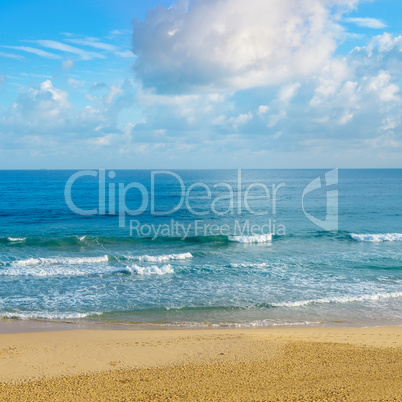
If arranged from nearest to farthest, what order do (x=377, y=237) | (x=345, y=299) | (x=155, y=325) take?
(x=155, y=325) < (x=345, y=299) < (x=377, y=237)

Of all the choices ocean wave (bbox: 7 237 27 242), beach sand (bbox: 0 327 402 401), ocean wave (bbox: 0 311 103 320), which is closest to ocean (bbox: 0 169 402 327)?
ocean wave (bbox: 0 311 103 320)

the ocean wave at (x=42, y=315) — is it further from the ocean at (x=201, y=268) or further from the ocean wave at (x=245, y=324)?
the ocean wave at (x=245, y=324)

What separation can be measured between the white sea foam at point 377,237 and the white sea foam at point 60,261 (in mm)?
22235

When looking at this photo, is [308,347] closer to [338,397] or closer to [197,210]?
[338,397]

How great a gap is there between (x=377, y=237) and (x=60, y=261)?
27074 mm

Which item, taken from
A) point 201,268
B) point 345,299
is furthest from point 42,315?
point 345,299

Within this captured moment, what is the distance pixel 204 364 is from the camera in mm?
10352

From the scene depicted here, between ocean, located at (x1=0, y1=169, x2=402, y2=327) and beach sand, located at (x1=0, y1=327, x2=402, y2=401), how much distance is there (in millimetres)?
2077

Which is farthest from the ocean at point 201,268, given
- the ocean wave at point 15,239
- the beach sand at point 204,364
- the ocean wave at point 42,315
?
the beach sand at point 204,364

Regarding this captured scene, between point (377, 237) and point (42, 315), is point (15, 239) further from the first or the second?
point (377, 237)

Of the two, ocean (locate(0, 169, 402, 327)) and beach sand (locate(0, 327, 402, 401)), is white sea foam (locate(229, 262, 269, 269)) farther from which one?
beach sand (locate(0, 327, 402, 401))

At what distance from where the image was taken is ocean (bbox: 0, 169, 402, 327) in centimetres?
1599

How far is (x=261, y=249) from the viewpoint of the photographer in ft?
94.0

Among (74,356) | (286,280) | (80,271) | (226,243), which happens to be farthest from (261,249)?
(74,356)
